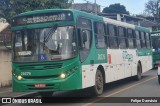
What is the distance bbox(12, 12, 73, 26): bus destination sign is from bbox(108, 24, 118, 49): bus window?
3.86 m

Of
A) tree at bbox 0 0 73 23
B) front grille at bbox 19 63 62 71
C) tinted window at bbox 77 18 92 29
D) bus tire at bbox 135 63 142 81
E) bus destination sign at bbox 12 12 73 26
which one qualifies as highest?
tree at bbox 0 0 73 23

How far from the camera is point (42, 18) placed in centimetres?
1199

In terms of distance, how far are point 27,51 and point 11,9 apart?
6.07 m

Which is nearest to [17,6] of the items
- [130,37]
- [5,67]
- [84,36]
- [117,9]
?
[5,67]

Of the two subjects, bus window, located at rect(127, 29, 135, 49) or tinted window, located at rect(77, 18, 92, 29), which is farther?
bus window, located at rect(127, 29, 135, 49)

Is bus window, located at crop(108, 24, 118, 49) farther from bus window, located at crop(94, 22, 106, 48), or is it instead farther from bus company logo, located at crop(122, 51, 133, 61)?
bus company logo, located at crop(122, 51, 133, 61)

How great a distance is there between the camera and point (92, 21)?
13.4 m

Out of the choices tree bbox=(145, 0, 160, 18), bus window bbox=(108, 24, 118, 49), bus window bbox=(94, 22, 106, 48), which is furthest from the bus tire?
tree bbox=(145, 0, 160, 18)

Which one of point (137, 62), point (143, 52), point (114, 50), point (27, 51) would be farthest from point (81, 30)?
point (143, 52)

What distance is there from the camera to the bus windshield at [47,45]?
11.5 metres

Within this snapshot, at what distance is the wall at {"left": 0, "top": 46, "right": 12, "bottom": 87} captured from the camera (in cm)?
1776

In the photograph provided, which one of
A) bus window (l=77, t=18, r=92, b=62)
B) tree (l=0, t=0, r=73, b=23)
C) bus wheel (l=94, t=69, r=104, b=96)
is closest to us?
bus window (l=77, t=18, r=92, b=62)

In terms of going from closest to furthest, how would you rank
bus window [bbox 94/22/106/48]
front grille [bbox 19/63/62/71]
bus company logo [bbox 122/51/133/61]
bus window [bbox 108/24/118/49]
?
front grille [bbox 19/63/62/71] < bus window [bbox 94/22/106/48] < bus window [bbox 108/24/118/49] < bus company logo [bbox 122/51/133/61]

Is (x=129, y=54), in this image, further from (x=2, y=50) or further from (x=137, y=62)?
(x=2, y=50)
